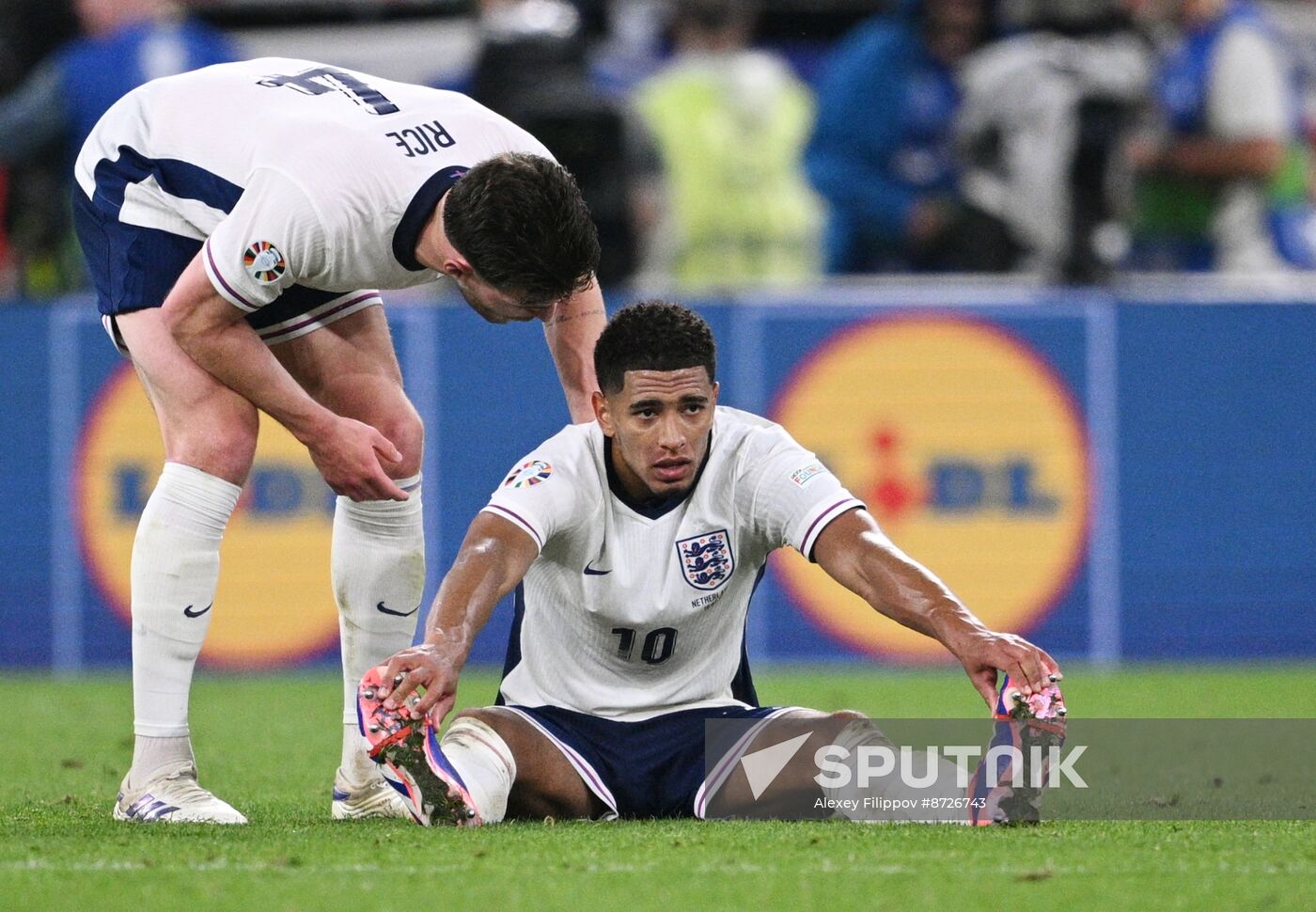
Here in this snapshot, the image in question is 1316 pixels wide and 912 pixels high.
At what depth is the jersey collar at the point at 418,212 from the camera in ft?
15.2

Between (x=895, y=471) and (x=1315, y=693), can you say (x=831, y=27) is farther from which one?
(x=1315, y=693)

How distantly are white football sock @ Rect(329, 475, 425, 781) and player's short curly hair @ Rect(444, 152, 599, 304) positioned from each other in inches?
37.9

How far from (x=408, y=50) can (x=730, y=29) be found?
6.16ft

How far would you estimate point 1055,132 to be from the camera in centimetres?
1069

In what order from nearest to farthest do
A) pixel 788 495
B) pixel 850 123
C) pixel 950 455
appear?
pixel 788 495 < pixel 950 455 < pixel 850 123

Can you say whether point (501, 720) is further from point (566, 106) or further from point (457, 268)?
point (566, 106)

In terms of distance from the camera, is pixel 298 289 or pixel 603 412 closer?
pixel 603 412

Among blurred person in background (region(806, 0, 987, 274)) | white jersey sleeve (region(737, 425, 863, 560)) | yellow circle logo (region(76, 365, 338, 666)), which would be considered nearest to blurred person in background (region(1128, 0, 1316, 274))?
blurred person in background (region(806, 0, 987, 274))

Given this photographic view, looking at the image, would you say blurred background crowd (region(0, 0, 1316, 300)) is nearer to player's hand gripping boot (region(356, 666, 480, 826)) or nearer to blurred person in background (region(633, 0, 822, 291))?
blurred person in background (region(633, 0, 822, 291))

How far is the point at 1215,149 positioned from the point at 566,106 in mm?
3808

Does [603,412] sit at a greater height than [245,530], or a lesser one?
greater

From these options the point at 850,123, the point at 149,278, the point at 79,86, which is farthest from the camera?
the point at 850,123

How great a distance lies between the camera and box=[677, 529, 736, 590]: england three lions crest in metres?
4.77

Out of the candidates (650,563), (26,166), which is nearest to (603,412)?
(650,563)
